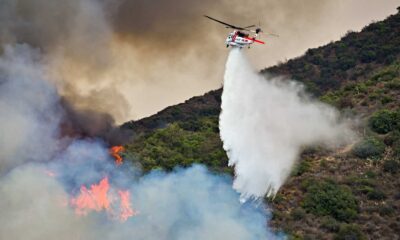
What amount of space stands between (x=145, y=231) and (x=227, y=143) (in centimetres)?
2061

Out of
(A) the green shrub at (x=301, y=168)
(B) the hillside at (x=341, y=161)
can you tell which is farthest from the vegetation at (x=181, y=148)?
(A) the green shrub at (x=301, y=168)

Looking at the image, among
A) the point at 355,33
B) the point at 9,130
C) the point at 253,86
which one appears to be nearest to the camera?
the point at 9,130

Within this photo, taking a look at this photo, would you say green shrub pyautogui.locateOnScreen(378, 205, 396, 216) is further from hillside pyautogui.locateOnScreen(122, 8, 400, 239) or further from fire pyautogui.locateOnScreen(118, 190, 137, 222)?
fire pyautogui.locateOnScreen(118, 190, 137, 222)

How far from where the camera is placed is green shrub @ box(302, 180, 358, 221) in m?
74.7

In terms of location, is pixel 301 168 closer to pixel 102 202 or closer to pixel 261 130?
pixel 261 130

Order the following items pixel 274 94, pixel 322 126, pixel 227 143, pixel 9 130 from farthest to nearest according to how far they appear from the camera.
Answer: pixel 274 94 → pixel 322 126 → pixel 227 143 → pixel 9 130

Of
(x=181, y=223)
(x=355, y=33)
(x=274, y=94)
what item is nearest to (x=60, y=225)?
(x=181, y=223)

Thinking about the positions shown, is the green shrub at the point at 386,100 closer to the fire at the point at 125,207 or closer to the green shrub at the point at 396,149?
the green shrub at the point at 396,149

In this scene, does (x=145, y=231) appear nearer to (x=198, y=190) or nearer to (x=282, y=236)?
(x=198, y=190)

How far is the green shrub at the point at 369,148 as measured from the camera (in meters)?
86.4

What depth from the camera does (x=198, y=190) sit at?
69.9 m

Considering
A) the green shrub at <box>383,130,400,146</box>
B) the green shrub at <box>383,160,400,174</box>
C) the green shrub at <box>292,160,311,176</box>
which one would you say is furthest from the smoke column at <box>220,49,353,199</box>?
the green shrub at <box>383,160,400,174</box>

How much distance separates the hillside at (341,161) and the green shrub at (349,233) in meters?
0.10

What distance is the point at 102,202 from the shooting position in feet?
223
